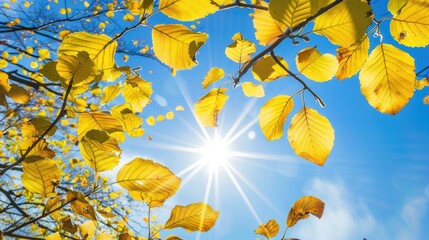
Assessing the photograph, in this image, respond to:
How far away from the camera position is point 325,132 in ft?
2.48

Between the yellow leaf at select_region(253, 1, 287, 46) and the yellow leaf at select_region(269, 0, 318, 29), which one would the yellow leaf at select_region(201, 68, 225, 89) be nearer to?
the yellow leaf at select_region(253, 1, 287, 46)

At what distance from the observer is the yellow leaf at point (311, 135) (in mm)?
757

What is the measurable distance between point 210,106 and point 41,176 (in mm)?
514

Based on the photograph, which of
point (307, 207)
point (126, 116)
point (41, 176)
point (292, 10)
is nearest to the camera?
point (292, 10)

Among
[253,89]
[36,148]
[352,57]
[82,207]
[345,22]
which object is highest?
[253,89]

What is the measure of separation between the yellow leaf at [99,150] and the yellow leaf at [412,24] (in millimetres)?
675

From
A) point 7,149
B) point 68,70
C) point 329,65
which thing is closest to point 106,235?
point 68,70

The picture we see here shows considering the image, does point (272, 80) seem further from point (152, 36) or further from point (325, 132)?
point (152, 36)

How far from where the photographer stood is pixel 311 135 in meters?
0.78

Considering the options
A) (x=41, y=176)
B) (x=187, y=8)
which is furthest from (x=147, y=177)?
(x=187, y=8)

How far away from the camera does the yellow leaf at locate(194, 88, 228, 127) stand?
0.95 meters

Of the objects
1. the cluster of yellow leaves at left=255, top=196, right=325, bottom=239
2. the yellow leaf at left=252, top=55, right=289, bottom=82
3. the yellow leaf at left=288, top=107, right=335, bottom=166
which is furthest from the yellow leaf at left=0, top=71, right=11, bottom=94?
the cluster of yellow leaves at left=255, top=196, right=325, bottom=239

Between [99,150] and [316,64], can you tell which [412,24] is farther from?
[99,150]

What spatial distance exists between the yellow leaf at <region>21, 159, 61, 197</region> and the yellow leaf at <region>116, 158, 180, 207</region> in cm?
19
